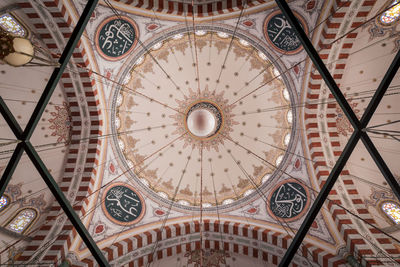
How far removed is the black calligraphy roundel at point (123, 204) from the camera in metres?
9.36

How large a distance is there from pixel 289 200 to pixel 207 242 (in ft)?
11.0

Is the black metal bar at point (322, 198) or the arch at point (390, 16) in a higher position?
the arch at point (390, 16)

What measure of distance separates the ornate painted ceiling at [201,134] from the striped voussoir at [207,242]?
0.12ft

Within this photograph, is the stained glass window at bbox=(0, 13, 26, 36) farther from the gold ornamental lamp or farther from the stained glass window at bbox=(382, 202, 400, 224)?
the stained glass window at bbox=(382, 202, 400, 224)

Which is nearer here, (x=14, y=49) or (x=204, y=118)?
(x=14, y=49)

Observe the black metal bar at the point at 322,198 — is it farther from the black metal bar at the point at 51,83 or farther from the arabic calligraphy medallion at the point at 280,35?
the arabic calligraphy medallion at the point at 280,35

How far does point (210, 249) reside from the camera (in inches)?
381

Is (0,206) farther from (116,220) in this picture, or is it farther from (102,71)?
(102,71)

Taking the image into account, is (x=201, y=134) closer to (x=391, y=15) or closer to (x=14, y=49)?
(x=391, y=15)

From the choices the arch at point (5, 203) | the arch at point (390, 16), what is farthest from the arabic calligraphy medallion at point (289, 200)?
the arch at point (5, 203)

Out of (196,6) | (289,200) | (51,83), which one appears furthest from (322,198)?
(289,200)

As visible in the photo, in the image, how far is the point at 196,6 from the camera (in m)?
7.73

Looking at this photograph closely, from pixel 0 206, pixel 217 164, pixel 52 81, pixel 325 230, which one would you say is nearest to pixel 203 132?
pixel 217 164

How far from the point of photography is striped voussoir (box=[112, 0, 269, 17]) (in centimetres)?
742
